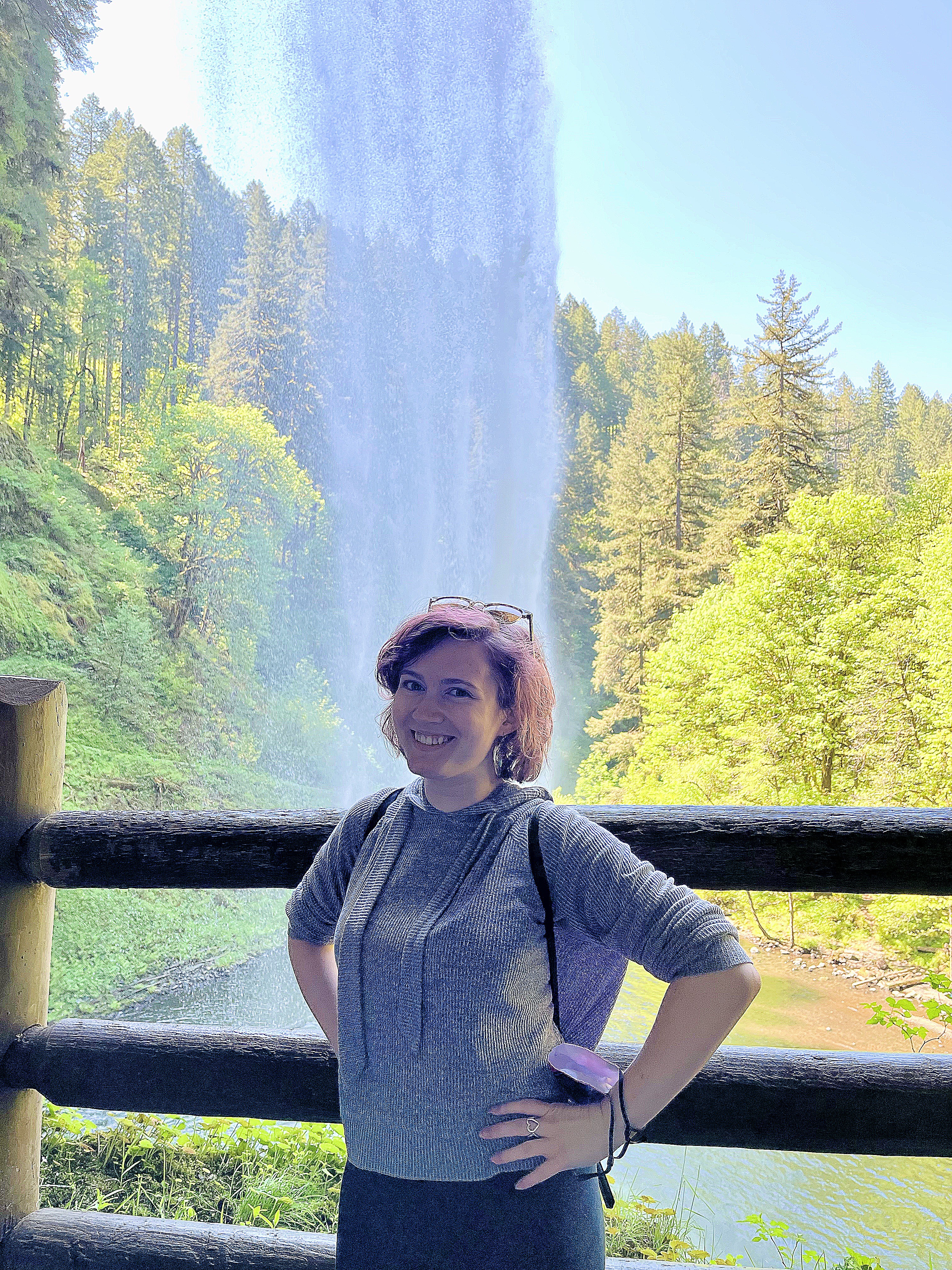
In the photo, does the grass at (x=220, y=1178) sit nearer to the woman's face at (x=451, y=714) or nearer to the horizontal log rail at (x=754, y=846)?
the horizontal log rail at (x=754, y=846)

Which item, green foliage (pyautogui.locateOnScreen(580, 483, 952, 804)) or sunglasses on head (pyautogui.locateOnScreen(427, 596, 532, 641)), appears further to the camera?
green foliage (pyautogui.locateOnScreen(580, 483, 952, 804))

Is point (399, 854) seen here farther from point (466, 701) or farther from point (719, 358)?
point (719, 358)

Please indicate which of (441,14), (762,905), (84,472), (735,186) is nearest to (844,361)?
(735,186)

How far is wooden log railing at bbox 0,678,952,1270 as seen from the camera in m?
1.88

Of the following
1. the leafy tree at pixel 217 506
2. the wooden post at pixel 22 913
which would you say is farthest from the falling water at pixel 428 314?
the wooden post at pixel 22 913

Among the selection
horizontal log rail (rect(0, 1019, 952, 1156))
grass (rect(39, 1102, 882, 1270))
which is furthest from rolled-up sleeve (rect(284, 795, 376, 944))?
grass (rect(39, 1102, 882, 1270))

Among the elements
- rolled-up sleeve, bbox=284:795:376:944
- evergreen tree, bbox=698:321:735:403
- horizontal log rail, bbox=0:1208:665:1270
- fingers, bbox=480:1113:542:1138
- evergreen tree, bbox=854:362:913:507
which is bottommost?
horizontal log rail, bbox=0:1208:665:1270

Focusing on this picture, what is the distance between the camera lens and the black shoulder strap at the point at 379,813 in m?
1.53

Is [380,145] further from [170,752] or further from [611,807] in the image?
[611,807]

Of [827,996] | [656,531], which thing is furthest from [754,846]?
[656,531]

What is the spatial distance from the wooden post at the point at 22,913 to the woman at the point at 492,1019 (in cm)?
105

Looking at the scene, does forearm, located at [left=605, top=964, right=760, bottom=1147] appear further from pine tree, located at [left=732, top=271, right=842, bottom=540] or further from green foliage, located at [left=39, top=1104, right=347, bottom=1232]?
pine tree, located at [left=732, top=271, right=842, bottom=540]

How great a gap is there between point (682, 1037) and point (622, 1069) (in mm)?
704

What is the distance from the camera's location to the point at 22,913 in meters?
2.15
